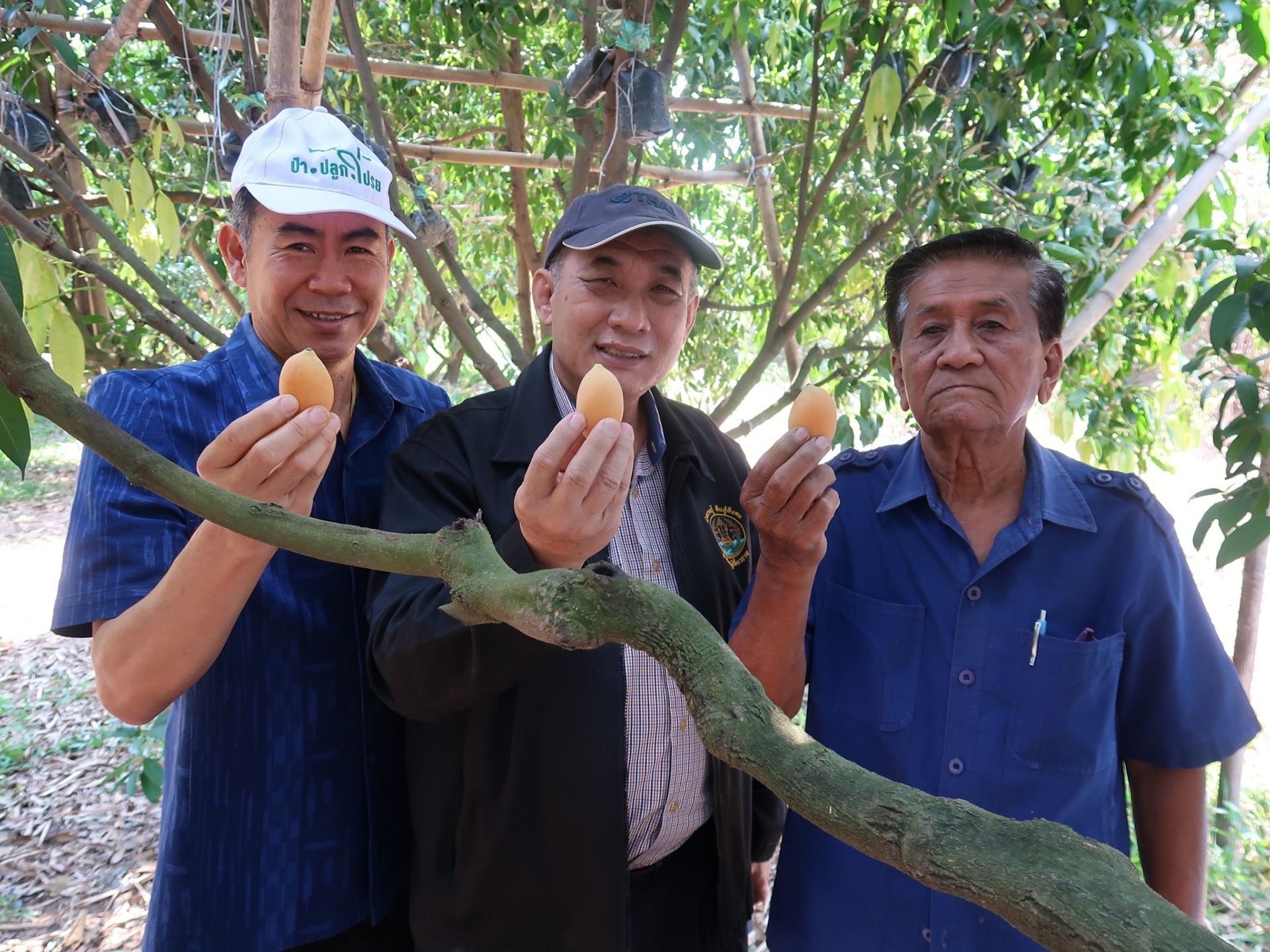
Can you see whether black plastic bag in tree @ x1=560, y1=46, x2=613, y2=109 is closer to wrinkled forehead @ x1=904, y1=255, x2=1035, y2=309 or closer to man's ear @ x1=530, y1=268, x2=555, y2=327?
man's ear @ x1=530, y1=268, x2=555, y2=327

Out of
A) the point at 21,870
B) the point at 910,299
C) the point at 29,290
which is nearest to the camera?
the point at 910,299

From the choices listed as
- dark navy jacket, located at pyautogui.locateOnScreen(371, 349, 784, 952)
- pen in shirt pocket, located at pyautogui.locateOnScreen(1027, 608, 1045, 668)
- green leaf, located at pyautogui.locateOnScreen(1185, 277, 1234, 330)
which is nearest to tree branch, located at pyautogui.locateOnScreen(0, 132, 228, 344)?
dark navy jacket, located at pyautogui.locateOnScreen(371, 349, 784, 952)

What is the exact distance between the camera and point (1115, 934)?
436mm

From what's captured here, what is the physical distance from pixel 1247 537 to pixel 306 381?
161 centimetres

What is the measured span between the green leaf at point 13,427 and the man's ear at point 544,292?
1.14 meters

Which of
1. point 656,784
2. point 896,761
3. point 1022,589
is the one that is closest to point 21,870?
point 656,784

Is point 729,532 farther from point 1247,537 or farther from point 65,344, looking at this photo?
point 65,344

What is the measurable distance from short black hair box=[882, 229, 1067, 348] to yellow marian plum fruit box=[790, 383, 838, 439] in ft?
0.81

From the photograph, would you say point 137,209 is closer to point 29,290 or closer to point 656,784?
point 29,290

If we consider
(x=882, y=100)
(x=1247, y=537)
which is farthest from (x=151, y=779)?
(x=882, y=100)

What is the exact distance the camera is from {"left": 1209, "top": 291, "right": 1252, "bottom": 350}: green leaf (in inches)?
68.1

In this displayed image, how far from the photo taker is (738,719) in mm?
575

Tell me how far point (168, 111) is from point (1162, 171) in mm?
4349

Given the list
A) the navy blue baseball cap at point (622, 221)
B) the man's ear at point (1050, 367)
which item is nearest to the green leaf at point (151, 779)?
the navy blue baseball cap at point (622, 221)
